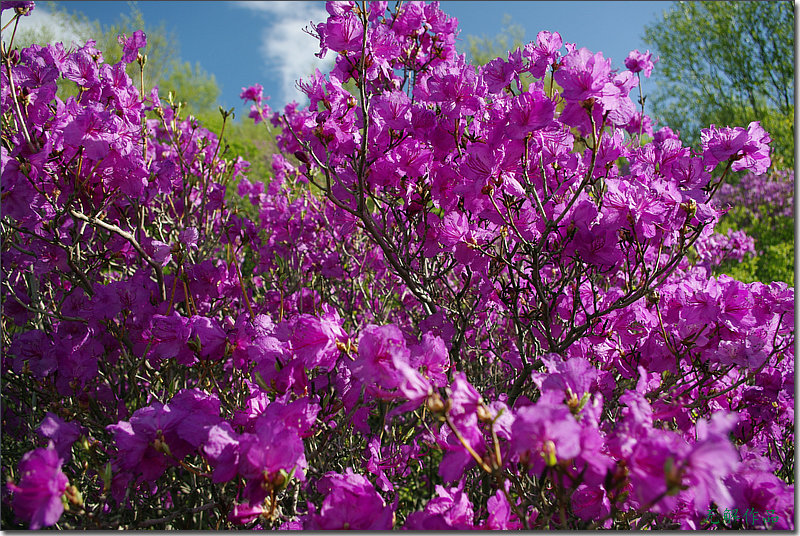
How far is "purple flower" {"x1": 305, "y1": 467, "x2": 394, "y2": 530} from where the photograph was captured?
0.99 m

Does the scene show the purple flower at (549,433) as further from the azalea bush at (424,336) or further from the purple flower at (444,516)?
the purple flower at (444,516)

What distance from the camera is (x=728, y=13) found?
1230cm

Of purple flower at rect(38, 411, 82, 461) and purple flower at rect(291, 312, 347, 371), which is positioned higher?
purple flower at rect(291, 312, 347, 371)

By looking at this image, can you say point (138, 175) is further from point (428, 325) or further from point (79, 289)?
point (428, 325)

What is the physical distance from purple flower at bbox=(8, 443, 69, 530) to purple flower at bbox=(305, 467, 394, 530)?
49 cm

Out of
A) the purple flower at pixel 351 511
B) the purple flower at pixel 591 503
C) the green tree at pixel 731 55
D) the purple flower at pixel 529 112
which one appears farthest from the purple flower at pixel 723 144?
the green tree at pixel 731 55

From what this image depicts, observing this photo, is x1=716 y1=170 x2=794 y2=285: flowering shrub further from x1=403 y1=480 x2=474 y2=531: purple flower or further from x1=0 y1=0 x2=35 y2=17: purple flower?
x1=0 y1=0 x2=35 y2=17: purple flower

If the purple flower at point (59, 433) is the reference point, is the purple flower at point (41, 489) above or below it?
below

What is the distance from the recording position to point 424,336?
4.02ft

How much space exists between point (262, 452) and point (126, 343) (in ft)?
3.80

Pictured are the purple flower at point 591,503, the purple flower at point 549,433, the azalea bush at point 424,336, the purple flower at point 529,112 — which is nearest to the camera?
the purple flower at point 549,433

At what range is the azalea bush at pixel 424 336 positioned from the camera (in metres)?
0.96

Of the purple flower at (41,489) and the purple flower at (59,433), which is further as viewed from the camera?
the purple flower at (59,433)

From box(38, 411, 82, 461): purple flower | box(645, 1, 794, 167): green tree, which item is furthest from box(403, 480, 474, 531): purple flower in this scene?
box(645, 1, 794, 167): green tree
